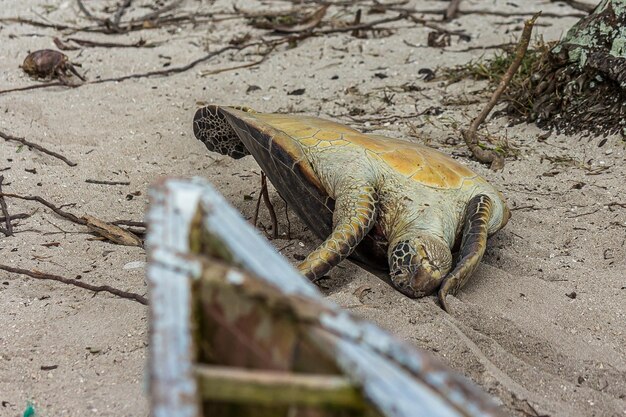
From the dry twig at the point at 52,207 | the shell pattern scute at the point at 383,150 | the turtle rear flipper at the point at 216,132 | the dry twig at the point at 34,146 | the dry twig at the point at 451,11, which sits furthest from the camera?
the dry twig at the point at 451,11

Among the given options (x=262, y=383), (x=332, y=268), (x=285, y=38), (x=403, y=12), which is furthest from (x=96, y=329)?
(x=403, y=12)

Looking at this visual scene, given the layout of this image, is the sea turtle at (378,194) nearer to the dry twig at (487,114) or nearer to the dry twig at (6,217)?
the dry twig at (487,114)

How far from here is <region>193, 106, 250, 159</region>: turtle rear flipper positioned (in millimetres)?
4387

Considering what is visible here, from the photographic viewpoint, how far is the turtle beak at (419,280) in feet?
10.7

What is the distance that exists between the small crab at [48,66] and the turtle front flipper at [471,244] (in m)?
3.28

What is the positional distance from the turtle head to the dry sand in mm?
61

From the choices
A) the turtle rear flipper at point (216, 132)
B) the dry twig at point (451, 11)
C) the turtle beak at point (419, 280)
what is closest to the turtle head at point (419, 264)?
the turtle beak at point (419, 280)

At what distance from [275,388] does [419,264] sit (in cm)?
217

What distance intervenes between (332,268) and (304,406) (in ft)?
7.52

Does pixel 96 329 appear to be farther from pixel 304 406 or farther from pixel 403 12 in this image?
pixel 403 12

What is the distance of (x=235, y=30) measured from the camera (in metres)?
6.77

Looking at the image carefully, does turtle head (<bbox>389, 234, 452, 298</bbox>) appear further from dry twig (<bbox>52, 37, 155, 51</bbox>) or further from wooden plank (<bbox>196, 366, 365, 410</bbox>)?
dry twig (<bbox>52, 37, 155, 51</bbox>)

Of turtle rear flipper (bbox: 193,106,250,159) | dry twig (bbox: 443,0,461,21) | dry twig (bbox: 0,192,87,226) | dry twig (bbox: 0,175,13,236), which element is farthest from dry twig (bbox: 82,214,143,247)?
dry twig (bbox: 443,0,461,21)

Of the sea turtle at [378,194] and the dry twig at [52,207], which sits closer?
the sea turtle at [378,194]
